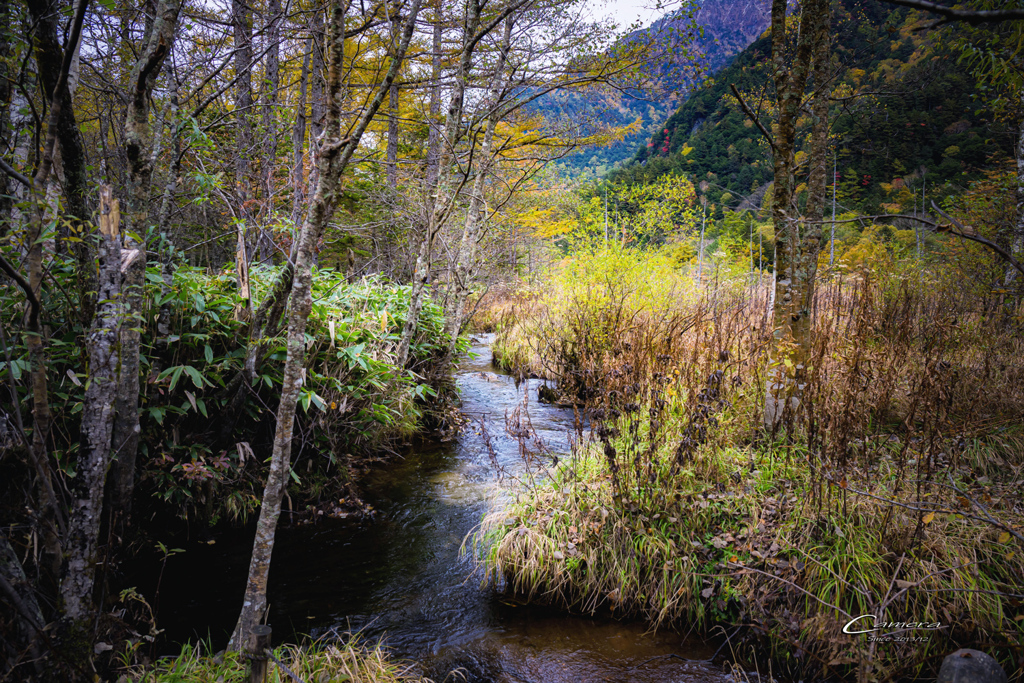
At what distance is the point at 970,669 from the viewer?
1.96 m

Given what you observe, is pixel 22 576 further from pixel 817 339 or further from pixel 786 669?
pixel 817 339

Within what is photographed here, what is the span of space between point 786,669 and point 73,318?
4.50 metres

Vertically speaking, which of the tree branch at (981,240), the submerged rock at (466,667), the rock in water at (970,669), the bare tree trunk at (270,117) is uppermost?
the bare tree trunk at (270,117)

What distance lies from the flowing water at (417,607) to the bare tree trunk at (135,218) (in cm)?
112

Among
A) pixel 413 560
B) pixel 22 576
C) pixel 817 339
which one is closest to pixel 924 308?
pixel 817 339

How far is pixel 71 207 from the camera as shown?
1.83 m

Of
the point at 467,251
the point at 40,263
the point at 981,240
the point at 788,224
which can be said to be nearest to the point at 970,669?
the point at 981,240

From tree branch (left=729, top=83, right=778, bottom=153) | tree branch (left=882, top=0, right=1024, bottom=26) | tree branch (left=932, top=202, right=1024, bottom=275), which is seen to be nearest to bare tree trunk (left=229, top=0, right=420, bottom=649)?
tree branch (left=882, top=0, right=1024, bottom=26)

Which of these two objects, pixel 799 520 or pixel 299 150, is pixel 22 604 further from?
pixel 299 150

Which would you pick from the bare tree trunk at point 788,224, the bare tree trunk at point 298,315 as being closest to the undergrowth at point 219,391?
the bare tree trunk at point 298,315

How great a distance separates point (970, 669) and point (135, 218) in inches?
166

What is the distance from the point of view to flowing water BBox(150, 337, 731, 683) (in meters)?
2.48

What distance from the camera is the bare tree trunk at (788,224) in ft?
11.4

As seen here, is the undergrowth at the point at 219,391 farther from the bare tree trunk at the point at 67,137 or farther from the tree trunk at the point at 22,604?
the tree trunk at the point at 22,604
